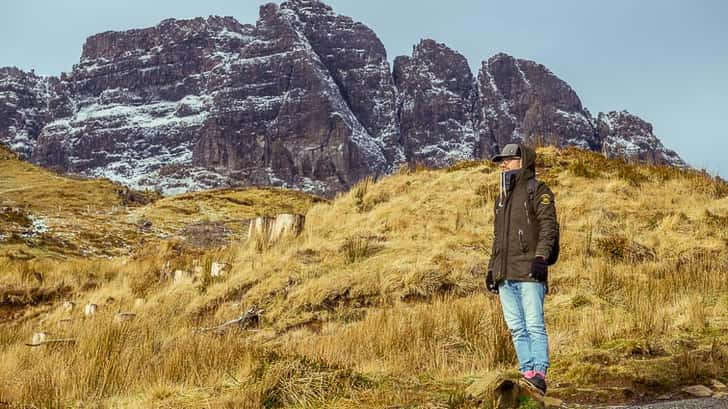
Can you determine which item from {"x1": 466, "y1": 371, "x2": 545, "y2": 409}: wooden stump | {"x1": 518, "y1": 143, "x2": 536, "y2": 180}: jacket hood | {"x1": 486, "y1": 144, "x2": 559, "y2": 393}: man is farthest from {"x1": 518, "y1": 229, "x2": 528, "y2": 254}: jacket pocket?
{"x1": 466, "y1": 371, "x2": 545, "y2": 409}: wooden stump

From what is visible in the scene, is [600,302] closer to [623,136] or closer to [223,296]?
[223,296]

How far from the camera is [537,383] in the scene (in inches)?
184

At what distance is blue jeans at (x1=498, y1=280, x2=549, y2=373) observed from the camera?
4.94m

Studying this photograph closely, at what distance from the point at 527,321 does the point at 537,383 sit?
21.9 inches

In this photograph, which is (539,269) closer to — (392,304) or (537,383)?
(537,383)

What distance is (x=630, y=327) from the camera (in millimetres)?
7293

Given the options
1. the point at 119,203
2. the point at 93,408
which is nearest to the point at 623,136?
the point at 119,203

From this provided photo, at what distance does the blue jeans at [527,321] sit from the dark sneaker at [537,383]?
13 centimetres

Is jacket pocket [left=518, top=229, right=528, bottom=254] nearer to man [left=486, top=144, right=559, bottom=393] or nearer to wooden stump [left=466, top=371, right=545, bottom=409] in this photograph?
man [left=486, top=144, right=559, bottom=393]

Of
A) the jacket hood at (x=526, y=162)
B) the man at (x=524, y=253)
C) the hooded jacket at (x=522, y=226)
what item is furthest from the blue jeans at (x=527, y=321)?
the jacket hood at (x=526, y=162)

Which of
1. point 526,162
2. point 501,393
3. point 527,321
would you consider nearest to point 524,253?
point 527,321

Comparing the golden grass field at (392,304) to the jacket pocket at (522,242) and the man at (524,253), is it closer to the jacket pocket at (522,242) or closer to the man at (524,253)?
the man at (524,253)

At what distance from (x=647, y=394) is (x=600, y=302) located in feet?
12.6

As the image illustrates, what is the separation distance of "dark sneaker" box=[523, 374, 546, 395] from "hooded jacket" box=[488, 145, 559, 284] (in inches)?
30.2
